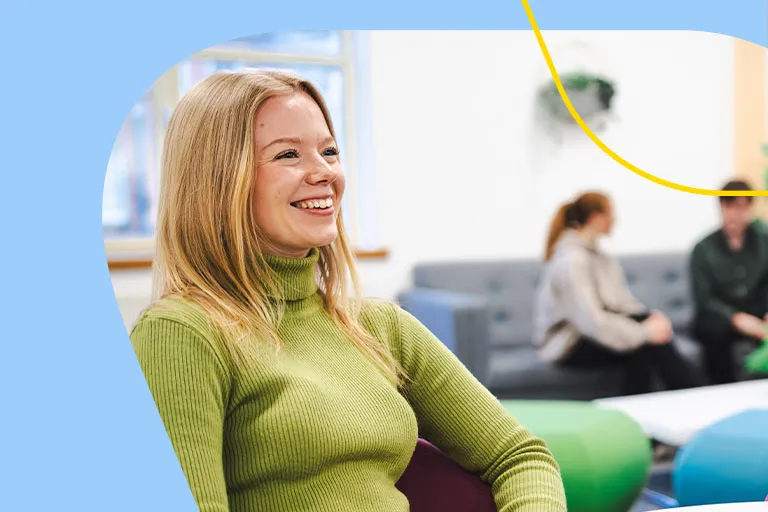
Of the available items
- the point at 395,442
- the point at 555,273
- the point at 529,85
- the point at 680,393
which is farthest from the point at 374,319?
the point at 529,85

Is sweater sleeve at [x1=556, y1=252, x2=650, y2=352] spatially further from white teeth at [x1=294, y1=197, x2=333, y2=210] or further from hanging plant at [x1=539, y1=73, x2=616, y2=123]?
white teeth at [x1=294, y1=197, x2=333, y2=210]

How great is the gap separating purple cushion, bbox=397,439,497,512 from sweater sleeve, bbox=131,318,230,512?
1.09 ft

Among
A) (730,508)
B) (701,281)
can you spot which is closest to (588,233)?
(701,281)

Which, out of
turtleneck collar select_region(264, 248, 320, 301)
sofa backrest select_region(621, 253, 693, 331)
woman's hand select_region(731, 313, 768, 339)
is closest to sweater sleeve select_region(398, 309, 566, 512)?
turtleneck collar select_region(264, 248, 320, 301)

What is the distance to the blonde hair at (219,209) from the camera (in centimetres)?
81

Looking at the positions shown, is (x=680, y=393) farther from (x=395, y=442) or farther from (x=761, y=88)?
(x=761, y=88)

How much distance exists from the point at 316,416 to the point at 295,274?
6.5 inches

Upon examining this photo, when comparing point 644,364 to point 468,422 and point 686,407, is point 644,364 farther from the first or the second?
point 468,422

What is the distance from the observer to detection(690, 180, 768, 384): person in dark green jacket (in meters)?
3.05

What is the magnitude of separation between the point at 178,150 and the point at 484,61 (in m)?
2.80

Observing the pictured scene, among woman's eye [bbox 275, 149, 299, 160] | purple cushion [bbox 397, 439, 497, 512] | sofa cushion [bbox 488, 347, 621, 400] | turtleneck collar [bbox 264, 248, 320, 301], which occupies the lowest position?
sofa cushion [bbox 488, 347, 621, 400]

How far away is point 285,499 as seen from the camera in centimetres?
81

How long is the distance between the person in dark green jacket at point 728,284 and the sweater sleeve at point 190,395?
2654 millimetres

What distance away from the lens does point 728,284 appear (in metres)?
3.11
